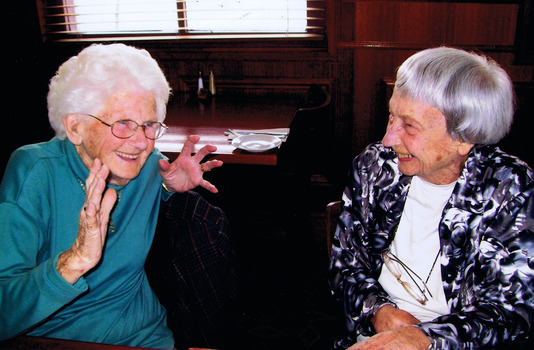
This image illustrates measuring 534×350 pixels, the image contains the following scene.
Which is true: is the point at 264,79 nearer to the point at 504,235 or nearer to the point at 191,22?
the point at 191,22

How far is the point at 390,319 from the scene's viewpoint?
4.16ft

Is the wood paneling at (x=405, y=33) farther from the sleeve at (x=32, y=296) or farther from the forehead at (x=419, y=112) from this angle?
the sleeve at (x=32, y=296)

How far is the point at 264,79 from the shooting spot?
358cm

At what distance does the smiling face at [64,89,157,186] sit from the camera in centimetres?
133

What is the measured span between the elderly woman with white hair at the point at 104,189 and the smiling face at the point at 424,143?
0.61 metres

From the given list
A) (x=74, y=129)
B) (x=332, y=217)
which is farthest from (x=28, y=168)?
(x=332, y=217)

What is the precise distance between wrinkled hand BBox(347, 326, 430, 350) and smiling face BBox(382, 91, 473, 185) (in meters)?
0.50

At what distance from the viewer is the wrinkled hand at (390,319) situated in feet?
4.09

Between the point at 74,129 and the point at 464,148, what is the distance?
1148 millimetres

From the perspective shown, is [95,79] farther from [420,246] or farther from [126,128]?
[420,246]

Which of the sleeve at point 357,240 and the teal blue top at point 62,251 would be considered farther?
the sleeve at point 357,240

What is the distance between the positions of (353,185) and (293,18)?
223cm

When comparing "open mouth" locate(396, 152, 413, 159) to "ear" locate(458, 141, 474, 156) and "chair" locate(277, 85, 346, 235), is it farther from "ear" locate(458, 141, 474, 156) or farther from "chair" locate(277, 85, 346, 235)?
"chair" locate(277, 85, 346, 235)

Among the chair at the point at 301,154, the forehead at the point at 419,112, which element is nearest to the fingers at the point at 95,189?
the forehead at the point at 419,112
